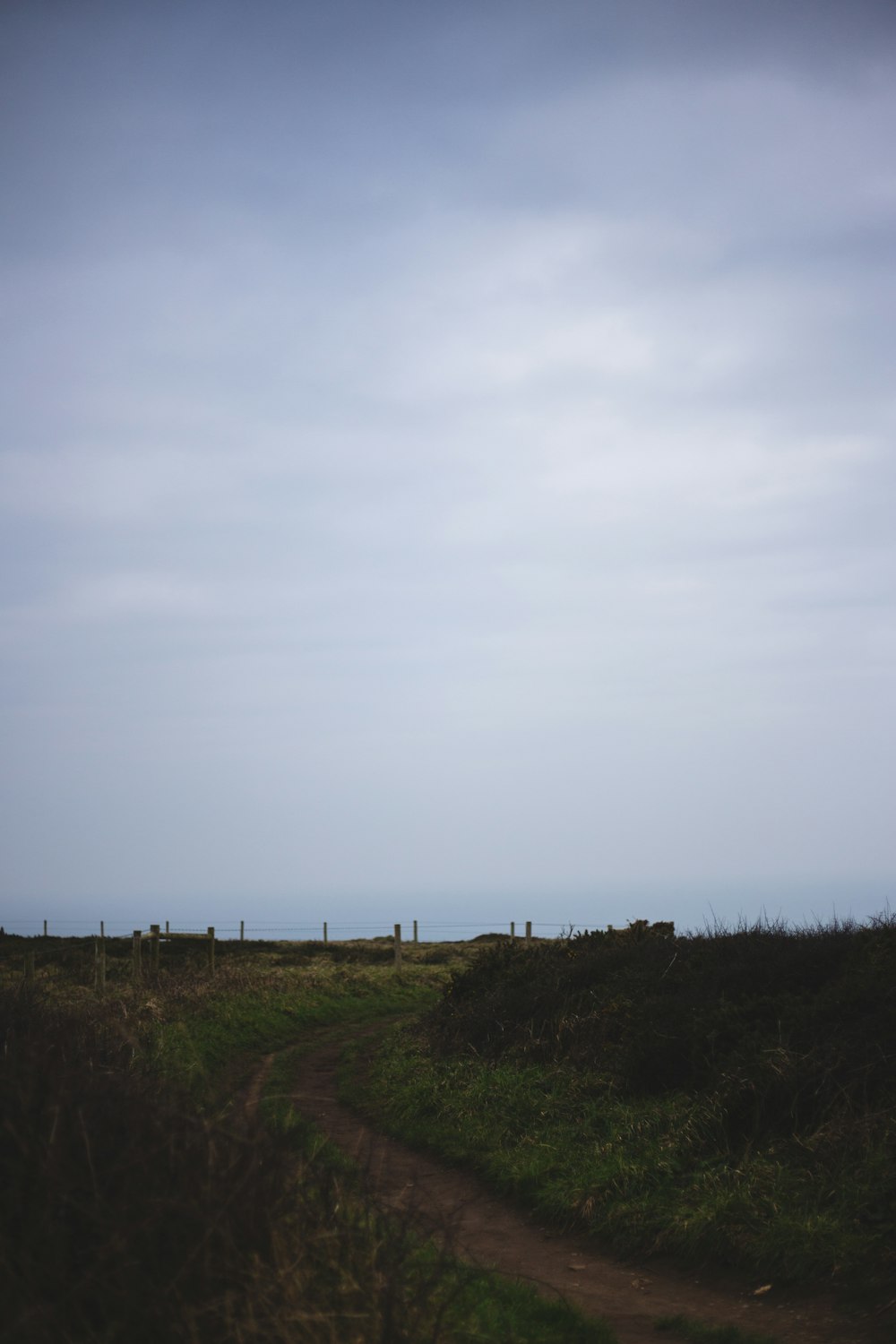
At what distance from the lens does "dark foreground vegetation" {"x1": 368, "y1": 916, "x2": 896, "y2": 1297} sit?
317 inches

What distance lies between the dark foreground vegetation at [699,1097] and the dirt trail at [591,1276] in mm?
270

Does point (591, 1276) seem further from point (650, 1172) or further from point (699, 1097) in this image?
point (699, 1097)

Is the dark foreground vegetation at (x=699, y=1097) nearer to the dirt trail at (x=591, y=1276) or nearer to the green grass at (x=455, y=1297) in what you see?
the dirt trail at (x=591, y=1276)

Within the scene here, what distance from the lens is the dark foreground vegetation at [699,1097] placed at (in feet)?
26.4

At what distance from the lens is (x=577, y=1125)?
11102 millimetres

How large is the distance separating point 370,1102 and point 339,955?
29.8 meters

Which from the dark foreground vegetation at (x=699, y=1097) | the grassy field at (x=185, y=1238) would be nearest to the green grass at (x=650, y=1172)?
the dark foreground vegetation at (x=699, y=1097)

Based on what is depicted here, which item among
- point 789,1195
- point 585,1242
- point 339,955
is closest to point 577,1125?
point 585,1242

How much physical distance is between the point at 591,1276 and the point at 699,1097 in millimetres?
2935

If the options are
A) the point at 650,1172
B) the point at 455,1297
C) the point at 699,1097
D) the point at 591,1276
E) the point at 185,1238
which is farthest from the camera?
the point at 699,1097

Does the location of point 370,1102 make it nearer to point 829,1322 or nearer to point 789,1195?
point 789,1195

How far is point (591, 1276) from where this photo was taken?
7969 millimetres

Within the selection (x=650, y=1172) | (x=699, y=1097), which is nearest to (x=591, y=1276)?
(x=650, y=1172)

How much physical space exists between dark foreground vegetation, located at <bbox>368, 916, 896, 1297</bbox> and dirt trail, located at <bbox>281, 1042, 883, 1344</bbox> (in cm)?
27
